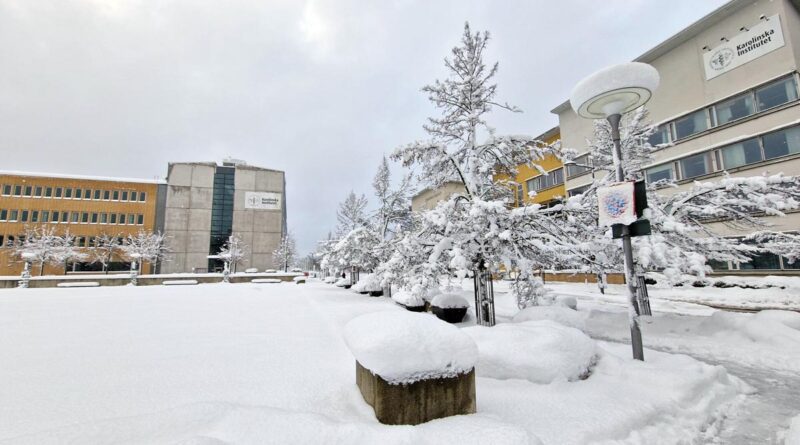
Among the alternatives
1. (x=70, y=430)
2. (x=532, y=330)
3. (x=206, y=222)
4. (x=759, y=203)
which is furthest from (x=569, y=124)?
(x=206, y=222)

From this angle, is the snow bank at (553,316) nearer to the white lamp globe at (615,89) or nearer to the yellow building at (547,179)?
the white lamp globe at (615,89)

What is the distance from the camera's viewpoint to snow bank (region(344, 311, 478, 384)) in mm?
3230

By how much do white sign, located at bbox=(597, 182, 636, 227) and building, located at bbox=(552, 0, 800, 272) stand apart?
17.2 meters

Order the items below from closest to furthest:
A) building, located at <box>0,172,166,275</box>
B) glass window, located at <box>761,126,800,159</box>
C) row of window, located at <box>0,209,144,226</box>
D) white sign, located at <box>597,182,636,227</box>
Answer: white sign, located at <box>597,182,636,227</box>
glass window, located at <box>761,126,800,159</box>
building, located at <box>0,172,166,275</box>
row of window, located at <box>0,209,144,226</box>

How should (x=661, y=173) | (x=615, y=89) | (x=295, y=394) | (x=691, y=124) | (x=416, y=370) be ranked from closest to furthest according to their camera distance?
(x=416, y=370) < (x=295, y=394) < (x=615, y=89) < (x=691, y=124) < (x=661, y=173)

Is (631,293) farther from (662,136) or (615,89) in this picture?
(662,136)

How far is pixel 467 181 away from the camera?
11.0 m

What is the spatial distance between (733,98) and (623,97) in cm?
2505

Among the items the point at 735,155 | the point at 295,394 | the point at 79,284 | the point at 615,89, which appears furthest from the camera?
the point at 79,284

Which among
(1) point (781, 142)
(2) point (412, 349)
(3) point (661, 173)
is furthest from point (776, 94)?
(2) point (412, 349)

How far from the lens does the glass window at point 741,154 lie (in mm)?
20941

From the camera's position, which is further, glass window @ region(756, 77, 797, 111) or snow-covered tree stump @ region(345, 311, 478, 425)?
glass window @ region(756, 77, 797, 111)

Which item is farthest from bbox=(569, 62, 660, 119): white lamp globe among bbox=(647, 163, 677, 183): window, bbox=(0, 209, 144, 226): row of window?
bbox=(0, 209, 144, 226): row of window

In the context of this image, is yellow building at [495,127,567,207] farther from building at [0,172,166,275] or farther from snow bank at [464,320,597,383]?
building at [0,172,166,275]
